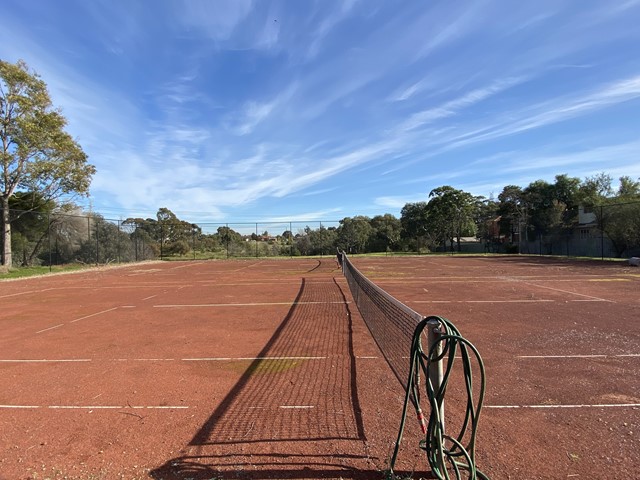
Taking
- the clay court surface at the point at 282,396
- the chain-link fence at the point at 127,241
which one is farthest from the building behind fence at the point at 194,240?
the clay court surface at the point at 282,396

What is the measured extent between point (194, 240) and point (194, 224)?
2283 millimetres

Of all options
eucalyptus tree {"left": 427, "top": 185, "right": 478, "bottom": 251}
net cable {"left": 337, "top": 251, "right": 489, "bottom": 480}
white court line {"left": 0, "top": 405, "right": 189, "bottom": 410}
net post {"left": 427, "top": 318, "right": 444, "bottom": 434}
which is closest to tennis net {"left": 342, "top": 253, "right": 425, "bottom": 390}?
net cable {"left": 337, "top": 251, "right": 489, "bottom": 480}

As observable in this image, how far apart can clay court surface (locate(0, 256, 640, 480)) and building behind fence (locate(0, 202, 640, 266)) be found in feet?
88.8

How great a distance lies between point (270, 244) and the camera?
2051 inches

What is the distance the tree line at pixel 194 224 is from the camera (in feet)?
90.7

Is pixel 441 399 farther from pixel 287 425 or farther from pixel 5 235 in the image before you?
pixel 5 235

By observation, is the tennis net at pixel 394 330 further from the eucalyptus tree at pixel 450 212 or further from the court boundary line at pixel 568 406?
the eucalyptus tree at pixel 450 212

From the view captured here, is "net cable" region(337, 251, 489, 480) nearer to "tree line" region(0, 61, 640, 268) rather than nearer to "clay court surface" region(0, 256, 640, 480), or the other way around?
"clay court surface" region(0, 256, 640, 480)

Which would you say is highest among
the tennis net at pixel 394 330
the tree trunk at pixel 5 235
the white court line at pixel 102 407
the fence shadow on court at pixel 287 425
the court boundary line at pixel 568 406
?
the tree trunk at pixel 5 235

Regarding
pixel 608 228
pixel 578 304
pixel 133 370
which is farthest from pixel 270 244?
pixel 133 370

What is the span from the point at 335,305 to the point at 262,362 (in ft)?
18.3

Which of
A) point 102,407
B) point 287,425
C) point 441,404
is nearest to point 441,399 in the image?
point 441,404

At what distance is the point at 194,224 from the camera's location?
4934 centimetres

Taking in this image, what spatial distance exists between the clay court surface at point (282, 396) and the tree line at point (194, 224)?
22.9 metres
